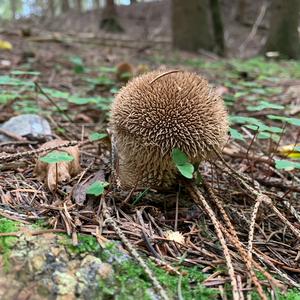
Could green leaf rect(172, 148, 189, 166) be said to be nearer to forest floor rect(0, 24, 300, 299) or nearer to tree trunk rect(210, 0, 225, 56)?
forest floor rect(0, 24, 300, 299)

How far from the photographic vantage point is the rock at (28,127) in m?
2.38

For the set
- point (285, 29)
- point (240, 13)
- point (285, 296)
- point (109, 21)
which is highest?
point (240, 13)

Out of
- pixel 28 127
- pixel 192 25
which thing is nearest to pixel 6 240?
pixel 28 127

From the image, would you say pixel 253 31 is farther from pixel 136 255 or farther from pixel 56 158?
pixel 136 255

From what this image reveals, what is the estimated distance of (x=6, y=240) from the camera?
1290mm

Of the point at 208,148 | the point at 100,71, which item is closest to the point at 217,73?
the point at 100,71

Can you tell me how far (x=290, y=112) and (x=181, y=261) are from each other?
2.46 m

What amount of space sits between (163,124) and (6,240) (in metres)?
0.75

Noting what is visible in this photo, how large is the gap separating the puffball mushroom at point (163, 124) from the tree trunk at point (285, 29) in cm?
658

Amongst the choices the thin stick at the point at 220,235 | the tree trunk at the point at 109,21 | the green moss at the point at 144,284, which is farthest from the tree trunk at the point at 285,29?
the green moss at the point at 144,284

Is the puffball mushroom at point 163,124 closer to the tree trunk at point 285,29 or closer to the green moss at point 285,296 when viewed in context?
the green moss at point 285,296

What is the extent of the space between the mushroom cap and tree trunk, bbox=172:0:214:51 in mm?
6160

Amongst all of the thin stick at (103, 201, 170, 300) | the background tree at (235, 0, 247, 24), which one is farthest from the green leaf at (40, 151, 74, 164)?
the background tree at (235, 0, 247, 24)

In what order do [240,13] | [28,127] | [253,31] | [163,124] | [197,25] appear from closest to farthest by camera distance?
1. [163,124]
2. [28,127]
3. [197,25]
4. [253,31]
5. [240,13]
